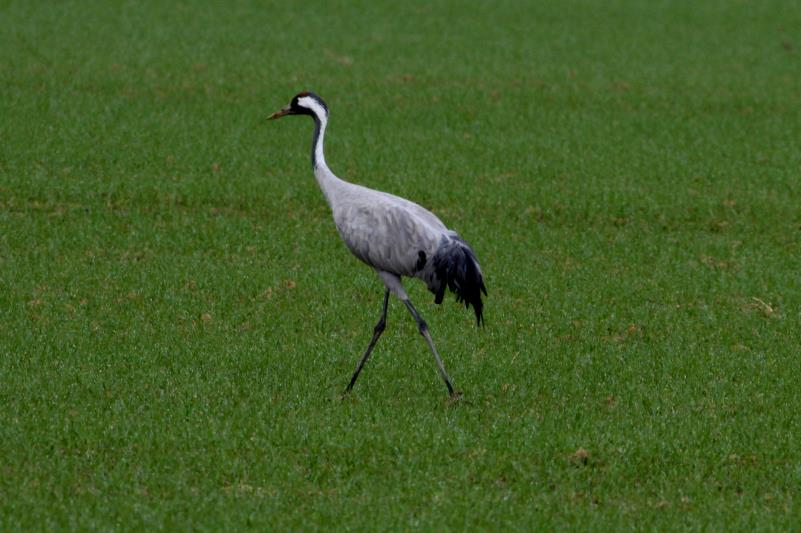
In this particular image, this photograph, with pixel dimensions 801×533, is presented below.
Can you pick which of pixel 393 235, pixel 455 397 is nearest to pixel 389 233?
pixel 393 235

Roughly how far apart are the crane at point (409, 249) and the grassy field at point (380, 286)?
922 mm

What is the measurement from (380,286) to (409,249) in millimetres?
3610

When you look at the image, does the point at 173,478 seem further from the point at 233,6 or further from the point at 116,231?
the point at 233,6

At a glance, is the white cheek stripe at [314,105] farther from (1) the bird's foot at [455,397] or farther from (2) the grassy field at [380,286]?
(1) the bird's foot at [455,397]

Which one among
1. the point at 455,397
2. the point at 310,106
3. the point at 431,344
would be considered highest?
the point at 310,106

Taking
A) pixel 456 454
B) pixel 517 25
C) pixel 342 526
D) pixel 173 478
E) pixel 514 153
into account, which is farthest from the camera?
pixel 517 25

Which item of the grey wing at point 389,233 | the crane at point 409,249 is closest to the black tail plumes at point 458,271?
the crane at point 409,249

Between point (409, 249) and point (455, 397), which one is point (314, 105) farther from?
point (455, 397)

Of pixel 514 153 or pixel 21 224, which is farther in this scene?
pixel 514 153

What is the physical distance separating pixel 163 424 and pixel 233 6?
22888 mm

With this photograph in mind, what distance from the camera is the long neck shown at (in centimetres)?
1154

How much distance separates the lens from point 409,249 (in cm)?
1090

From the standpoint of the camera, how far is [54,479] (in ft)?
29.9

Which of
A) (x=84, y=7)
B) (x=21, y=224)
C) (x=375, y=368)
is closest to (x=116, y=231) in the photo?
(x=21, y=224)
